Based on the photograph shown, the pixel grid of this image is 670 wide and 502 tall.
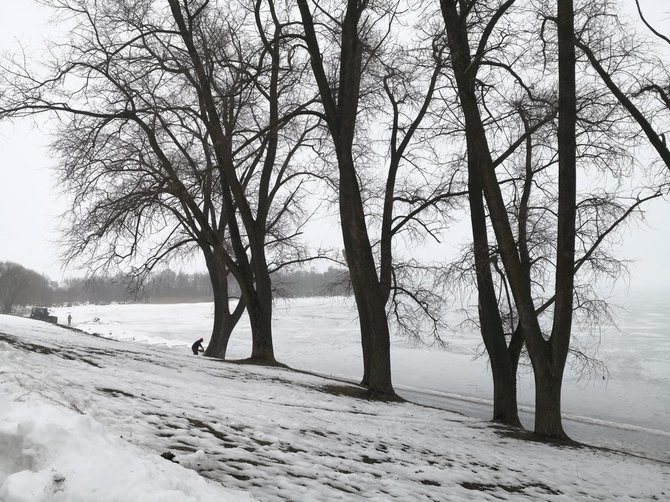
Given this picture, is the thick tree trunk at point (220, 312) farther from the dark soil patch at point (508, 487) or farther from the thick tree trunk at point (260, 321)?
the dark soil patch at point (508, 487)

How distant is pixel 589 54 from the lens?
24.7 ft

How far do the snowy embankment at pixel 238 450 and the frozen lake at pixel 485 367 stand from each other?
8120mm

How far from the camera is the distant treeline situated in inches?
641

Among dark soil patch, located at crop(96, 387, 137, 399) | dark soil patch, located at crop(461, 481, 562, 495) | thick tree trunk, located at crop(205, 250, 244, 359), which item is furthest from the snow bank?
thick tree trunk, located at crop(205, 250, 244, 359)

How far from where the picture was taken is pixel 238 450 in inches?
142

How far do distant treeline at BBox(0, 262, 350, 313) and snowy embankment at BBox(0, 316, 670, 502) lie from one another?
8535 mm

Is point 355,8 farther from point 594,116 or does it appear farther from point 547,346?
point 547,346

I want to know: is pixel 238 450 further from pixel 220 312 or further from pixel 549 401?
pixel 220 312

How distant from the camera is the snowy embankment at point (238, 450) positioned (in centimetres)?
230

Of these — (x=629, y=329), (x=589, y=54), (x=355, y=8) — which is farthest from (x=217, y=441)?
(x=629, y=329)

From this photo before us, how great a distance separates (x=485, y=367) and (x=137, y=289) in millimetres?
17989

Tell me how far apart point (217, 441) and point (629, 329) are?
38.1 metres

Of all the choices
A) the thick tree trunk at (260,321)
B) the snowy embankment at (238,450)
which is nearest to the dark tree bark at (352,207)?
the snowy embankment at (238,450)

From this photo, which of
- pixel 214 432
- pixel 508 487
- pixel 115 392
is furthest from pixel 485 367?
pixel 214 432
